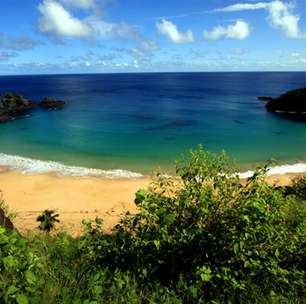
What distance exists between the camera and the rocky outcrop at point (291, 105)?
233 ft

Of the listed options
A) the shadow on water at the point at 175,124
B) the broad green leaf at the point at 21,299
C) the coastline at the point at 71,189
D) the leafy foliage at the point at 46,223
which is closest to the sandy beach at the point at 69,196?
the coastline at the point at 71,189

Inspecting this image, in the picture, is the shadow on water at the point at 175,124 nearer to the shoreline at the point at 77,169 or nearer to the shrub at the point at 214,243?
the shoreline at the point at 77,169

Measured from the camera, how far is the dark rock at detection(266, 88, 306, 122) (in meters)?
71.0

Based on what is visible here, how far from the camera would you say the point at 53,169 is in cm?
3538

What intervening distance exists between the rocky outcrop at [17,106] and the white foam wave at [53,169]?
28747 mm

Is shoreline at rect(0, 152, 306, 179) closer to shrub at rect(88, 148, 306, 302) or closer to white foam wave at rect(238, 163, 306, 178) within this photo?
white foam wave at rect(238, 163, 306, 178)

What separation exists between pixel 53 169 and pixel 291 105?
55.2m

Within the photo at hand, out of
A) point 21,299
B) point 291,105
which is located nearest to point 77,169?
point 21,299

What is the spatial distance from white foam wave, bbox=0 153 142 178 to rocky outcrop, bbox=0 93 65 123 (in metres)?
28.7

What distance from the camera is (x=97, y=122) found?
61469mm

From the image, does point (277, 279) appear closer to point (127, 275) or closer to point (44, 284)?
point (127, 275)

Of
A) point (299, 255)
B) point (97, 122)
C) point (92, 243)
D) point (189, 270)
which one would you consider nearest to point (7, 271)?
point (92, 243)

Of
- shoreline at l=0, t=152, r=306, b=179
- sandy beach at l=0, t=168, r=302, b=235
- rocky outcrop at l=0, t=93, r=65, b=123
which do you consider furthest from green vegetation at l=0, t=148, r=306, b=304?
rocky outcrop at l=0, t=93, r=65, b=123

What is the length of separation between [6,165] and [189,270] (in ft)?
106
